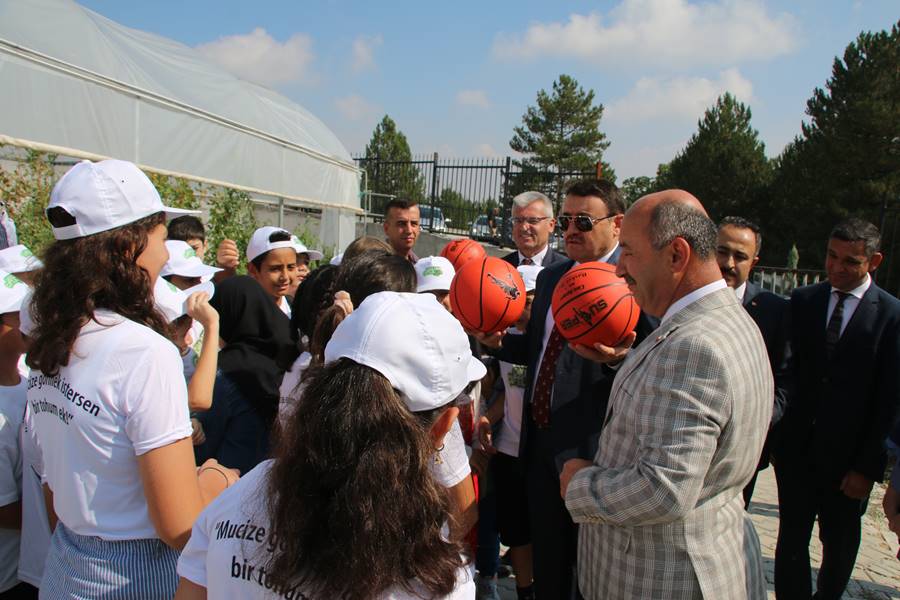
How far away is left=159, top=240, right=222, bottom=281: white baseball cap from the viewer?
390 centimetres

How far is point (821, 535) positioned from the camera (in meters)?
4.04

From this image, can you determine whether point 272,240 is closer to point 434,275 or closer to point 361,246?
point 361,246

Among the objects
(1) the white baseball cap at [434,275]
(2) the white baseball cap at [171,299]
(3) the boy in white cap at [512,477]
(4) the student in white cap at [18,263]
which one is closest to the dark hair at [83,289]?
(2) the white baseball cap at [171,299]

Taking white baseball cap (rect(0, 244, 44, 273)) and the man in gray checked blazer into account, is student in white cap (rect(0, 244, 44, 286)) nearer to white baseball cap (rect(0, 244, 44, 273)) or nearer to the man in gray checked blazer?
white baseball cap (rect(0, 244, 44, 273))

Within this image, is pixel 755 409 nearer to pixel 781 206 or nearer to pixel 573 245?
pixel 573 245

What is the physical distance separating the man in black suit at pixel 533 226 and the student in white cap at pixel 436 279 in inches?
48.0

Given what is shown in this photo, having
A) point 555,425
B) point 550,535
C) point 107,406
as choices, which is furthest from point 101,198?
point 550,535

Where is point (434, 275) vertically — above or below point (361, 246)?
below

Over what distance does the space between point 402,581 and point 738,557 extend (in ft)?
5.42

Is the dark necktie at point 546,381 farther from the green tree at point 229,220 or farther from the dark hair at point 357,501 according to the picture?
the green tree at point 229,220

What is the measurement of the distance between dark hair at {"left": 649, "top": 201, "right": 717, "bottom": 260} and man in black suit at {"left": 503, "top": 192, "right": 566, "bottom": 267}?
2.92m

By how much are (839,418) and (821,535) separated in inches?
33.8

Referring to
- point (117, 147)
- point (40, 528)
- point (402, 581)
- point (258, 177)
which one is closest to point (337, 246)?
point (258, 177)

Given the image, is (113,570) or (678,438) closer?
(113,570)
